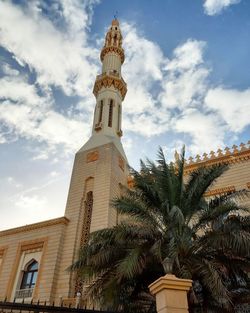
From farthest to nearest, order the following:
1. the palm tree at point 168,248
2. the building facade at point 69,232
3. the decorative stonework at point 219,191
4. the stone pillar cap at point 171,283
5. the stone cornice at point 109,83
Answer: the stone cornice at point 109,83, the decorative stonework at point 219,191, the building facade at point 69,232, the palm tree at point 168,248, the stone pillar cap at point 171,283

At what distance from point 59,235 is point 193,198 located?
6.80m

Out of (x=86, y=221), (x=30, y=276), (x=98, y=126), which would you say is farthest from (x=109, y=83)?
(x=30, y=276)

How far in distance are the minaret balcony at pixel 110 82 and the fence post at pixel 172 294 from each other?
15782 mm

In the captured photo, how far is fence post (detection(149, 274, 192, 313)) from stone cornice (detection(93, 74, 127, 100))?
15810 mm

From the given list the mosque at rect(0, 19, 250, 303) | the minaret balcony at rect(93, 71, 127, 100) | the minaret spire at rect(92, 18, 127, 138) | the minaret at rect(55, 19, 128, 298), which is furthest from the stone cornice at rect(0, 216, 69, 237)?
the minaret balcony at rect(93, 71, 127, 100)

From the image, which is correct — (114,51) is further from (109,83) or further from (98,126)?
(98,126)

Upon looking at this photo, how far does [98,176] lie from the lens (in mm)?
14094

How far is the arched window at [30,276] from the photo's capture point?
39.6 feet

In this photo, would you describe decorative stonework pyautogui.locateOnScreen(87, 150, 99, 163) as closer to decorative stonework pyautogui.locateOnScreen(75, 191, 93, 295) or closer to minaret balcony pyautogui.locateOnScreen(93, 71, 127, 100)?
decorative stonework pyautogui.locateOnScreen(75, 191, 93, 295)

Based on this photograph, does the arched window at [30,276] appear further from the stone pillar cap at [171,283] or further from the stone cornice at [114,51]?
the stone cornice at [114,51]

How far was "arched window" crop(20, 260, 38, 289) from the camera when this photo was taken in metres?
12.1

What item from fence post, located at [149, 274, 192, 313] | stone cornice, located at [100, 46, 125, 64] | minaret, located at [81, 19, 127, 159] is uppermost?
stone cornice, located at [100, 46, 125, 64]

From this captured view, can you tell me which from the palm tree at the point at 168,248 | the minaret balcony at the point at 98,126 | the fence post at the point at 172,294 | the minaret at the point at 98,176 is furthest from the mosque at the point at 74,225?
the fence post at the point at 172,294

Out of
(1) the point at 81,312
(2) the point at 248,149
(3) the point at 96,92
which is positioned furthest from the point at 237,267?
(3) the point at 96,92
